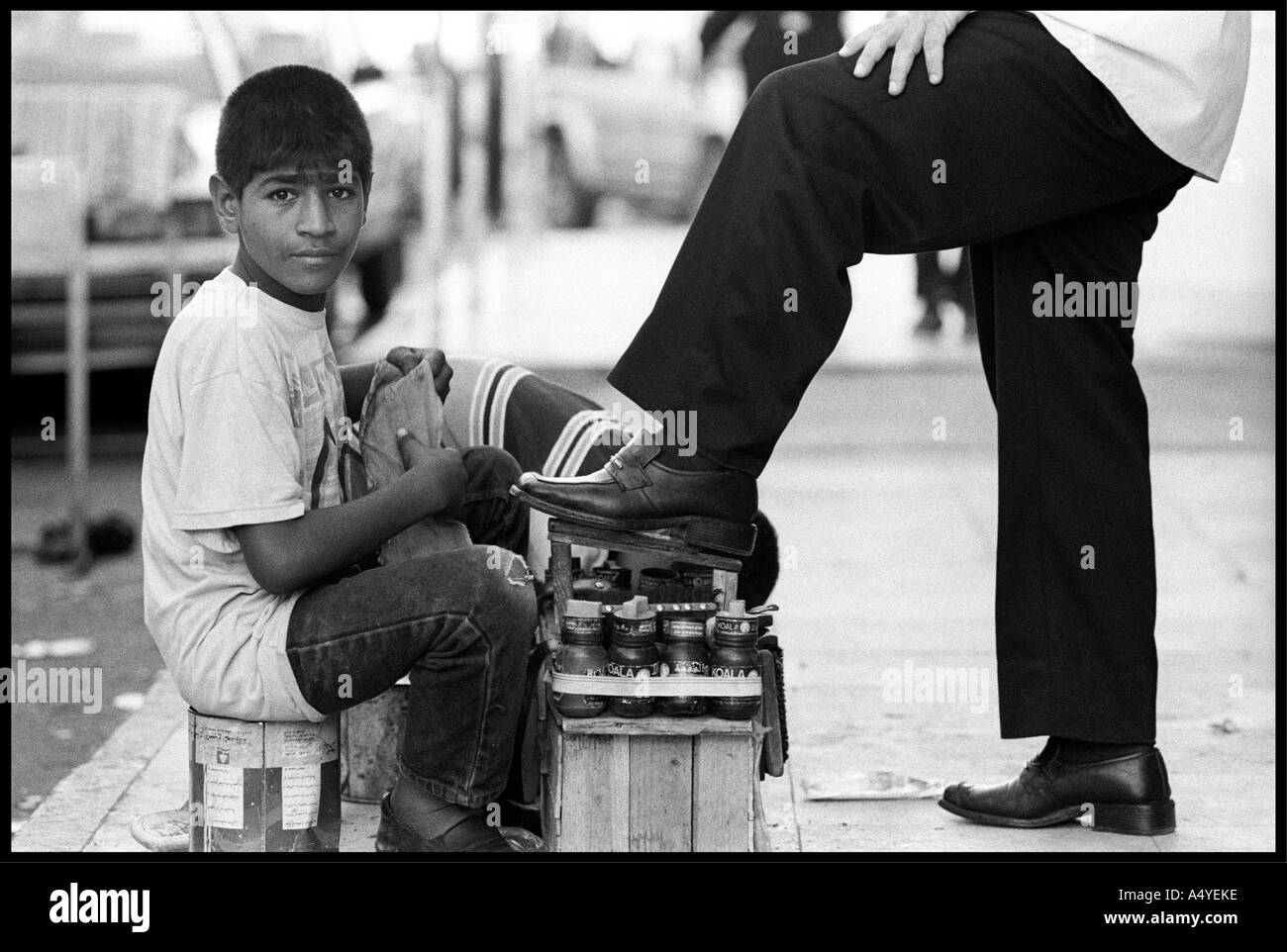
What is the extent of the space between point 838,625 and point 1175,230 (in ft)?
38.8

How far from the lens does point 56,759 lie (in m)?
4.45

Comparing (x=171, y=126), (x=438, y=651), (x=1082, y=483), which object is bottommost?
(x=438, y=651)

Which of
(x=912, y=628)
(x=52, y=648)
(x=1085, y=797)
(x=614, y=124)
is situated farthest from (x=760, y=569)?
(x=614, y=124)

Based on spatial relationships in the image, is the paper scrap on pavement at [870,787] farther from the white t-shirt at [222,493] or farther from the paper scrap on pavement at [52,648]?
the paper scrap on pavement at [52,648]

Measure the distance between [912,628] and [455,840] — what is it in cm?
242

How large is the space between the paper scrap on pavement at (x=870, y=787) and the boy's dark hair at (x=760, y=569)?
0.42 m

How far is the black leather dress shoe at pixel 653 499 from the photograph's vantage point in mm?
3201

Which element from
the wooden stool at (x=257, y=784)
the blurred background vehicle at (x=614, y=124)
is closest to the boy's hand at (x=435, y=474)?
the wooden stool at (x=257, y=784)

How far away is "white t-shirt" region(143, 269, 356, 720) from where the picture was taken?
9.98 ft

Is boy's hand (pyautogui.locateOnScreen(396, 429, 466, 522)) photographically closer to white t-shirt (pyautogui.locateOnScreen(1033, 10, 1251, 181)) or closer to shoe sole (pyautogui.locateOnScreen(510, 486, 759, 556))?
shoe sole (pyautogui.locateOnScreen(510, 486, 759, 556))

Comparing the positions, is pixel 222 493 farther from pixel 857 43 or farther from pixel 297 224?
pixel 857 43

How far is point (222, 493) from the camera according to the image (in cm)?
303
